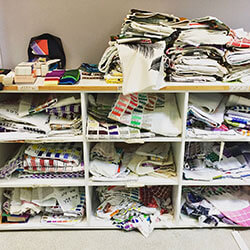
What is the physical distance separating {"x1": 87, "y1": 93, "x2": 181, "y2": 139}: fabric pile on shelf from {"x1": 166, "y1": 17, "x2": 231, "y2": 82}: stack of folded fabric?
196mm

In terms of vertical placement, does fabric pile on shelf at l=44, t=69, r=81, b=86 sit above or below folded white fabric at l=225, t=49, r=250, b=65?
below

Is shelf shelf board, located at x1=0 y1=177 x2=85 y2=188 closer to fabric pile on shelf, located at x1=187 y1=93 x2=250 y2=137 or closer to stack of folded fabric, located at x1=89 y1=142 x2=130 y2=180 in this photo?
stack of folded fabric, located at x1=89 y1=142 x2=130 y2=180

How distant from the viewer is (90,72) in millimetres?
1716

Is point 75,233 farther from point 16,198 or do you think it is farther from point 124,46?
point 124,46

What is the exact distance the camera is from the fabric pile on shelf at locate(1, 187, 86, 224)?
1.81 meters

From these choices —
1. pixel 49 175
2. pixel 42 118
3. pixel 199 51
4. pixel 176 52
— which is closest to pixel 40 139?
pixel 42 118

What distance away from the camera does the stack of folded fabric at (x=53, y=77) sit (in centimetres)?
154

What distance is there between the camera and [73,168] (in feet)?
5.69

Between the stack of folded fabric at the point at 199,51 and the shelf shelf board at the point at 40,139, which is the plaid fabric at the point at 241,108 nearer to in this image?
the stack of folded fabric at the point at 199,51

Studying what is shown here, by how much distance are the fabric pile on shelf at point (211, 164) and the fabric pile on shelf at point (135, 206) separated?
256 millimetres

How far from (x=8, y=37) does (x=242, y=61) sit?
1.39 meters

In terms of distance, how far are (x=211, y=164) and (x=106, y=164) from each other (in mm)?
630

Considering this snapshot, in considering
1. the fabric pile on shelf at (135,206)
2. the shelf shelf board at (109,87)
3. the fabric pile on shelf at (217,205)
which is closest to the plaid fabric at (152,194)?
the fabric pile on shelf at (135,206)

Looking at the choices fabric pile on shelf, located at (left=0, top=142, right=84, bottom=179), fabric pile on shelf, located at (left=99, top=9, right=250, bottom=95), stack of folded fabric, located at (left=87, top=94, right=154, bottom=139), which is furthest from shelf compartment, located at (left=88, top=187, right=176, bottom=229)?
fabric pile on shelf, located at (left=99, top=9, right=250, bottom=95)
